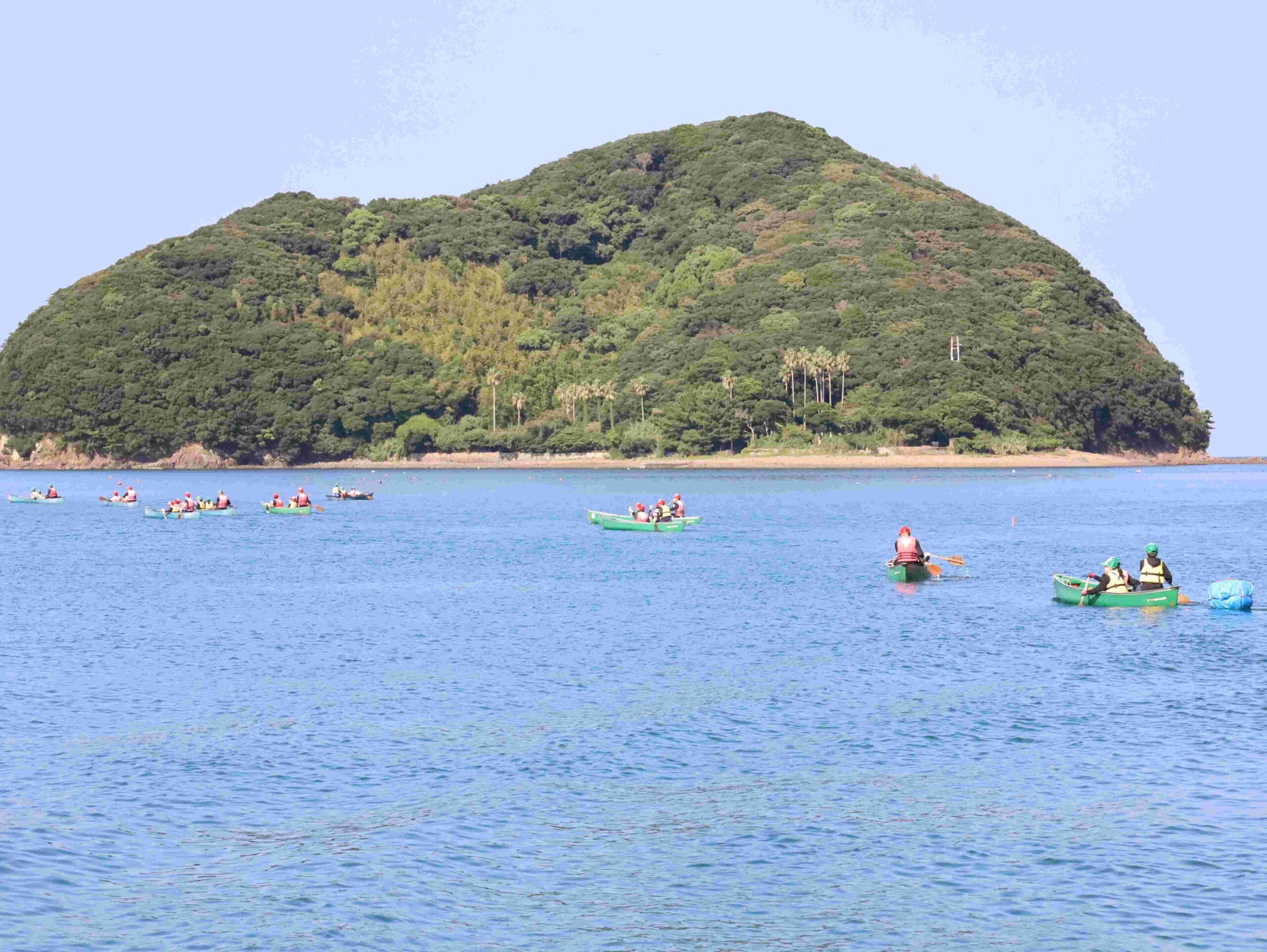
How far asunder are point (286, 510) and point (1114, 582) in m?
78.5

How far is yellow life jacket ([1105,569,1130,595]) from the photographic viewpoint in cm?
4800

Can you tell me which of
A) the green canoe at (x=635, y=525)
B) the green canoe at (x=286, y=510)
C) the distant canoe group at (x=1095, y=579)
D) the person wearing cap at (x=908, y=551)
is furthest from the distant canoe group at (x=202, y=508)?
the person wearing cap at (x=908, y=551)

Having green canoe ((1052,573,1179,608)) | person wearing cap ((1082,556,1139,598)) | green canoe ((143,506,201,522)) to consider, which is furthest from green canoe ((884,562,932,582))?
green canoe ((143,506,201,522))

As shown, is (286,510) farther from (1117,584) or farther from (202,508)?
(1117,584)

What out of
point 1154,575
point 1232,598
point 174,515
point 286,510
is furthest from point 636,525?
point 1232,598

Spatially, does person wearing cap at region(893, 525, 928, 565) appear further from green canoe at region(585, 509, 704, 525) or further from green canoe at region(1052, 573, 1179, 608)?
green canoe at region(585, 509, 704, 525)

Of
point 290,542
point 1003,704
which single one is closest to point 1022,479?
point 290,542

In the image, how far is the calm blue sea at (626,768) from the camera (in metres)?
18.2

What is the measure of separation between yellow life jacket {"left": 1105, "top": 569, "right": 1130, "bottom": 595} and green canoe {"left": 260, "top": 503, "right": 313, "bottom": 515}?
77.3 m

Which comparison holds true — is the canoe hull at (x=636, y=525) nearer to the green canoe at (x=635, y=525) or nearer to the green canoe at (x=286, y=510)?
the green canoe at (x=635, y=525)

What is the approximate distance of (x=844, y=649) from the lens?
40969mm

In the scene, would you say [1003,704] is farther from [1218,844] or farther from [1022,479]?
[1022,479]

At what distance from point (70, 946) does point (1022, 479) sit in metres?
181

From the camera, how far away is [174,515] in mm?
106875
